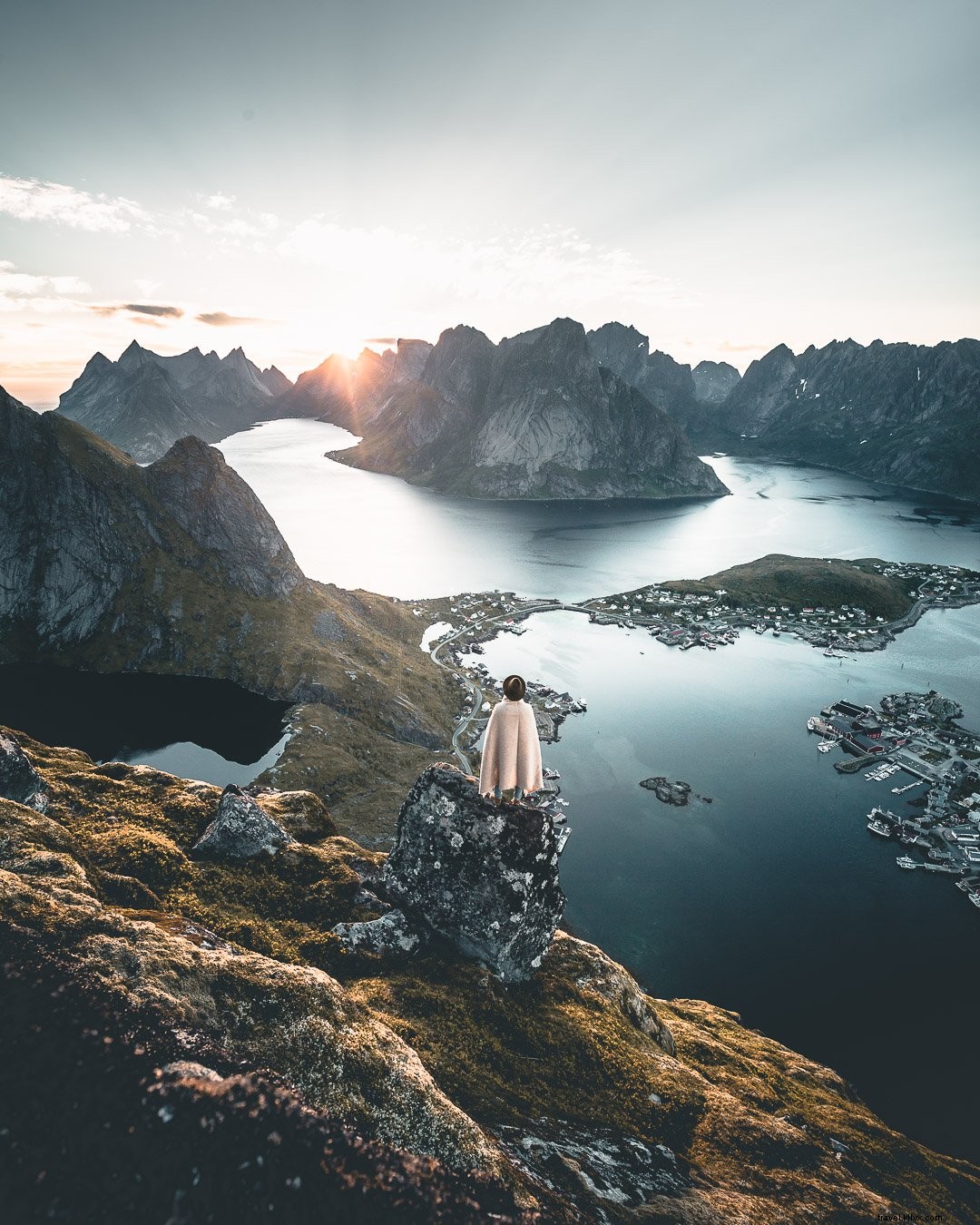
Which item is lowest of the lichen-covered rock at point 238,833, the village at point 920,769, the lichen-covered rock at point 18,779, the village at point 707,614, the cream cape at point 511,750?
the village at point 920,769

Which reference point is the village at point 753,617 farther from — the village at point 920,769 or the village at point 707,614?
the village at point 920,769

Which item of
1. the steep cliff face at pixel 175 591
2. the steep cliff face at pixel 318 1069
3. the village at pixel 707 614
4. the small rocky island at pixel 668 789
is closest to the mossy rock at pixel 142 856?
the steep cliff face at pixel 318 1069

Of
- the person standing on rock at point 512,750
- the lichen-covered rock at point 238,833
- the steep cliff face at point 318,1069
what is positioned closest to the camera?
the steep cliff face at point 318,1069

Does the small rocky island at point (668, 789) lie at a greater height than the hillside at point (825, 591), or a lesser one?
lesser

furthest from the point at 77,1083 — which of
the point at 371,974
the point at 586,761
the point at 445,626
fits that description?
the point at 445,626

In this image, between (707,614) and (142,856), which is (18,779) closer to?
(142,856)

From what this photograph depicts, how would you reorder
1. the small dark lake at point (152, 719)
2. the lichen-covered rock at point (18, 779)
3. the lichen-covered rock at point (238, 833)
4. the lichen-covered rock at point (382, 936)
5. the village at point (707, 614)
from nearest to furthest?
the lichen-covered rock at point (382, 936) → the lichen-covered rock at point (18, 779) → the lichen-covered rock at point (238, 833) → the small dark lake at point (152, 719) → the village at point (707, 614)
